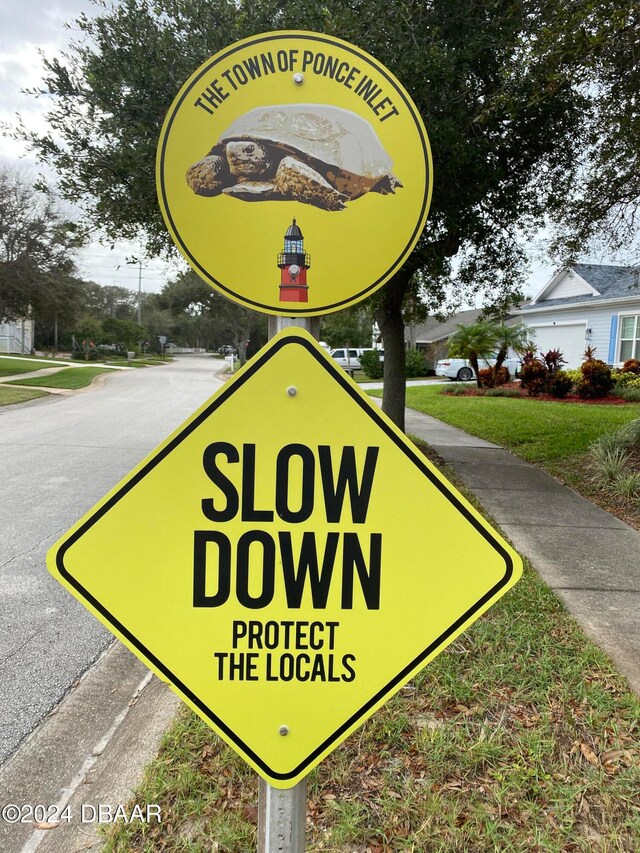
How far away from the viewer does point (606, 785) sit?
2.58 m

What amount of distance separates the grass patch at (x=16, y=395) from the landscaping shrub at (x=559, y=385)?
584 inches

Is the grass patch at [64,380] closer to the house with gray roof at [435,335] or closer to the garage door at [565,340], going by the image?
the garage door at [565,340]

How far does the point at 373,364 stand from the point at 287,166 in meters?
30.1

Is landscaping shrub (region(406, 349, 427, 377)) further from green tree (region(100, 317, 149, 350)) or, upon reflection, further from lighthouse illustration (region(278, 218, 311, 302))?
green tree (region(100, 317, 149, 350))

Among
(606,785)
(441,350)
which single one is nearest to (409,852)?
(606,785)

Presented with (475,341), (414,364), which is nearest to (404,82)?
(475,341)

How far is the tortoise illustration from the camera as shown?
63.5 inches

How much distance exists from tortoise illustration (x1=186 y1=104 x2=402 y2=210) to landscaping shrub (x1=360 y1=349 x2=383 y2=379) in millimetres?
29789

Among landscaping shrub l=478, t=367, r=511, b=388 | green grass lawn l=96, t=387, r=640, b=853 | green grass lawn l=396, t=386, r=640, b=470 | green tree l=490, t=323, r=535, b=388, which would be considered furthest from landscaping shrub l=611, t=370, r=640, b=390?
green grass lawn l=96, t=387, r=640, b=853

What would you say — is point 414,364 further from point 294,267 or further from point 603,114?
point 294,267

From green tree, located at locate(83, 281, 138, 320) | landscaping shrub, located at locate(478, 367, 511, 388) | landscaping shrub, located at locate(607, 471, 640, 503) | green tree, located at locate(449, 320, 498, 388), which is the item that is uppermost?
green tree, located at locate(83, 281, 138, 320)

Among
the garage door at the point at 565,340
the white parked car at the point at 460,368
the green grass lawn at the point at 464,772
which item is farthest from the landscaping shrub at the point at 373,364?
the green grass lawn at the point at 464,772

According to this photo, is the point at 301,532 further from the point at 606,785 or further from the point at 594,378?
the point at 594,378

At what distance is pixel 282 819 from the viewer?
1.57 m
